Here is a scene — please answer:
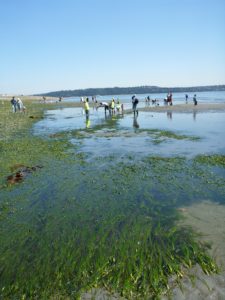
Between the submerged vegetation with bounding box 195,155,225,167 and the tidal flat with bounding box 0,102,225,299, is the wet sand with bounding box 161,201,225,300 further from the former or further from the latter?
the submerged vegetation with bounding box 195,155,225,167

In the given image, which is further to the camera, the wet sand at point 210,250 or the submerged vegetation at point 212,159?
the submerged vegetation at point 212,159

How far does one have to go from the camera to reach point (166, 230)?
7.60 m

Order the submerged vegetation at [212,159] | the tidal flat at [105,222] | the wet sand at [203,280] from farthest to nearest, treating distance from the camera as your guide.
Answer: the submerged vegetation at [212,159]
the tidal flat at [105,222]
the wet sand at [203,280]

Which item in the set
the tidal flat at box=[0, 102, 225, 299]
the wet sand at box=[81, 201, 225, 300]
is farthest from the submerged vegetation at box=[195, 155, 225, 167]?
the wet sand at box=[81, 201, 225, 300]

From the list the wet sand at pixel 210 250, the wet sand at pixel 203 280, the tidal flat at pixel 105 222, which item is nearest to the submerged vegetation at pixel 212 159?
the tidal flat at pixel 105 222

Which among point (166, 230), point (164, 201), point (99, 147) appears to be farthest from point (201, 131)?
point (166, 230)

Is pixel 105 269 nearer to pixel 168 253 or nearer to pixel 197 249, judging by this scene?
pixel 168 253

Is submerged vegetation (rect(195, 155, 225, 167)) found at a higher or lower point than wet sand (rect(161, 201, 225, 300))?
lower

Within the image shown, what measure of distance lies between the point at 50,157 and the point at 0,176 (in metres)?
3.86

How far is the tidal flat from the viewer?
577cm

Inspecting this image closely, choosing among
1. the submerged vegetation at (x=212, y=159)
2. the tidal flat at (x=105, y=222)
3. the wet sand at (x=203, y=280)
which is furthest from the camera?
the submerged vegetation at (x=212, y=159)

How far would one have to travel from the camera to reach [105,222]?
26.9 feet

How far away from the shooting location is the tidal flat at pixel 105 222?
18.9ft

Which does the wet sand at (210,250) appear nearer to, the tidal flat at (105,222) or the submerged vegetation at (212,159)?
the tidal flat at (105,222)
